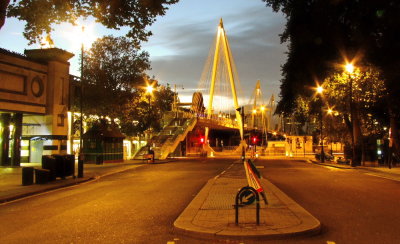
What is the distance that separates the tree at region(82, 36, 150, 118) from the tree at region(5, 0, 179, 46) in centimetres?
2428

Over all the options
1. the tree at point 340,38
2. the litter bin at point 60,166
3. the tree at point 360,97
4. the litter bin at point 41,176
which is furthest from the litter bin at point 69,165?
the tree at point 360,97

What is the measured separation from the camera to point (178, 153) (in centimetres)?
6372

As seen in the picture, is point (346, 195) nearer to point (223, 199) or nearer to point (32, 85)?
point (223, 199)

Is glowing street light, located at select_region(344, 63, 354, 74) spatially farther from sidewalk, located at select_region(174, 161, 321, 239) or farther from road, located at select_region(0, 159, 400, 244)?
sidewalk, located at select_region(174, 161, 321, 239)

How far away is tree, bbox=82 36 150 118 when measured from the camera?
41281 mm

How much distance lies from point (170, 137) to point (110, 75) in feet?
58.1

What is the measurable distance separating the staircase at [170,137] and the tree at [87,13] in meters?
36.6

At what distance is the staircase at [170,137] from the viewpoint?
54.1 meters

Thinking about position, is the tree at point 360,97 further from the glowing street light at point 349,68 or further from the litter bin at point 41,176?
the litter bin at point 41,176

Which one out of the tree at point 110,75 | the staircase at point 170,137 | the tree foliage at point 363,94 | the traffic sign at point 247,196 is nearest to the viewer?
the traffic sign at point 247,196

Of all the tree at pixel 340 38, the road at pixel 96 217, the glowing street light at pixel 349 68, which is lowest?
the road at pixel 96 217

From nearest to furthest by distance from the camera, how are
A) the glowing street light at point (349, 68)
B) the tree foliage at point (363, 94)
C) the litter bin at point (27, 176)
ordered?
the litter bin at point (27, 176)
the glowing street light at point (349, 68)
the tree foliage at point (363, 94)

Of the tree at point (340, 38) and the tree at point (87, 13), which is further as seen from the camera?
the tree at point (340, 38)

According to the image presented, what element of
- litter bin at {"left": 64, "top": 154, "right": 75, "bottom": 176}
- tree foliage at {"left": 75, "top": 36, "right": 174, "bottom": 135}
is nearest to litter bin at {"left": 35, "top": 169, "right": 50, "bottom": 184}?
litter bin at {"left": 64, "top": 154, "right": 75, "bottom": 176}
